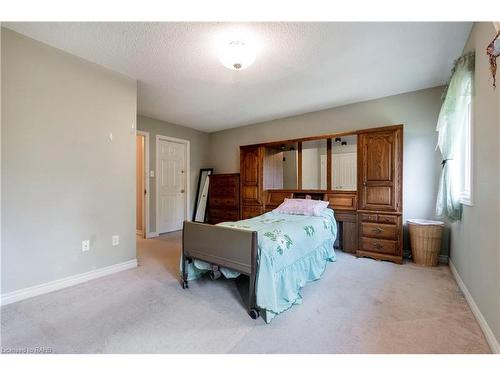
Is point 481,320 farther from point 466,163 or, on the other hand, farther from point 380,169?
point 380,169

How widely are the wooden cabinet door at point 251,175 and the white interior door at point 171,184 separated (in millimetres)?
1629

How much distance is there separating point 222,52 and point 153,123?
3.01m

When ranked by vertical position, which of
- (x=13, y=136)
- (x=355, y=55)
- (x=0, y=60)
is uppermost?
(x=355, y=55)

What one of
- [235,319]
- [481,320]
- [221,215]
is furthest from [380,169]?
[221,215]

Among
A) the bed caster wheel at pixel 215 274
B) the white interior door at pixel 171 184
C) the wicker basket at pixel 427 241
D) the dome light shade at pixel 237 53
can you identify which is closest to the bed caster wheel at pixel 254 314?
the bed caster wheel at pixel 215 274

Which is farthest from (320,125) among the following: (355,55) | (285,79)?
(355,55)

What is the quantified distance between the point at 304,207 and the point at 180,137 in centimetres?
332

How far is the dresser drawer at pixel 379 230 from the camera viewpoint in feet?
10.1

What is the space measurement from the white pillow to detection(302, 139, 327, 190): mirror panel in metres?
0.50

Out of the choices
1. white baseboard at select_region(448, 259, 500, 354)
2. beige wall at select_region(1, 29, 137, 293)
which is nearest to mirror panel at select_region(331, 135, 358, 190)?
white baseboard at select_region(448, 259, 500, 354)

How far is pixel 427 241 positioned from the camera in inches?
115

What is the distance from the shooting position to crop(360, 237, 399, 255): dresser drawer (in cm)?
309

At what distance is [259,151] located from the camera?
4.32 m
